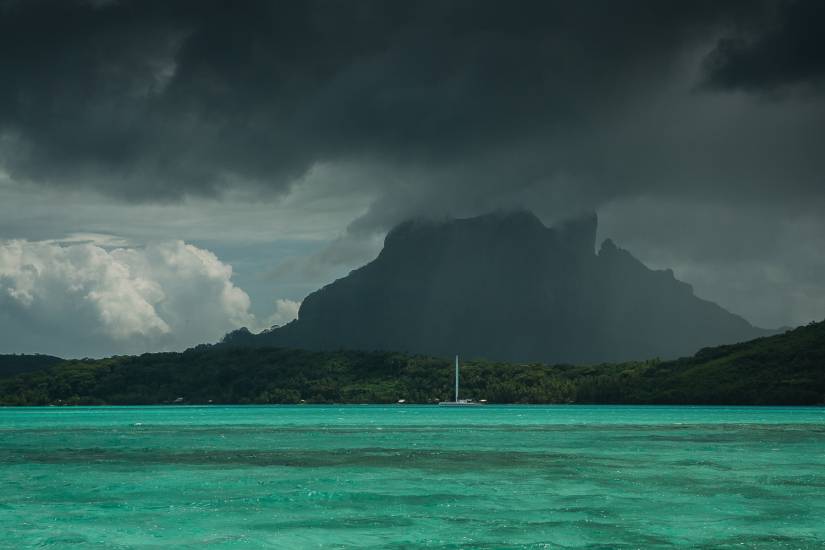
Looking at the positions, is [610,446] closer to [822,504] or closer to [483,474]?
[483,474]

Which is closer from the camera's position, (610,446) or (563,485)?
(563,485)

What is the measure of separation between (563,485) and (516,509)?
878 cm

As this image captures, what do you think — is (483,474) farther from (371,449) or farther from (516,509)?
(371,449)

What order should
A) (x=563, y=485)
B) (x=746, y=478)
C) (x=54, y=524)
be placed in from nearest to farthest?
(x=54, y=524) → (x=563, y=485) → (x=746, y=478)

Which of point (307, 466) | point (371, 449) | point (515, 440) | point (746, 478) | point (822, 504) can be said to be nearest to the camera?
point (822, 504)

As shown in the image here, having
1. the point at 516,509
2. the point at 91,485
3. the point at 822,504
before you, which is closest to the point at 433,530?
the point at 516,509

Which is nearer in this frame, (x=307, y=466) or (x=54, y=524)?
(x=54, y=524)

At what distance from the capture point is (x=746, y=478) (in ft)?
156

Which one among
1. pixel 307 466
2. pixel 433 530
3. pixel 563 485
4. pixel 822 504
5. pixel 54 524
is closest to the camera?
pixel 433 530

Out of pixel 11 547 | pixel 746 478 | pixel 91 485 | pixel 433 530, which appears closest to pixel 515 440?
pixel 746 478

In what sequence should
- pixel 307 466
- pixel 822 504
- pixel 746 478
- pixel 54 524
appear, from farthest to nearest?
pixel 307 466, pixel 746 478, pixel 822 504, pixel 54 524

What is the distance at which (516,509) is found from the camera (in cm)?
3644

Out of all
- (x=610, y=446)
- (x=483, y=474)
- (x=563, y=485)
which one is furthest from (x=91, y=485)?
(x=610, y=446)

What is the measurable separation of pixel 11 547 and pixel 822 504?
1232 inches
